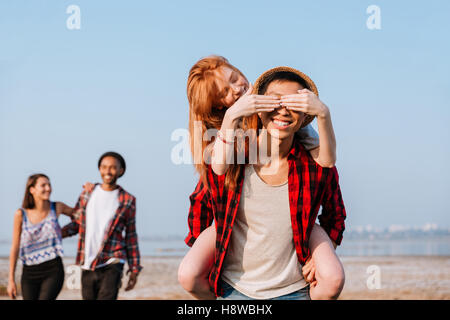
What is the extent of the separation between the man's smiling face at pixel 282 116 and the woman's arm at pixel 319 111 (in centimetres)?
10

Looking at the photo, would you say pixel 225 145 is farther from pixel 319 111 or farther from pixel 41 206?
pixel 41 206

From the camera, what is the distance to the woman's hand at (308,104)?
272cm

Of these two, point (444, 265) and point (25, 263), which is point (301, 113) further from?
point (444, 265)

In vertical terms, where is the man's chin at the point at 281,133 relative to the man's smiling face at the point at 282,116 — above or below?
below

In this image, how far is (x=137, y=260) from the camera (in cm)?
691

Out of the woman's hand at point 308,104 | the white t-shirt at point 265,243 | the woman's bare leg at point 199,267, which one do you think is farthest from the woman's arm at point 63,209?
the woman's hand at point 308,104

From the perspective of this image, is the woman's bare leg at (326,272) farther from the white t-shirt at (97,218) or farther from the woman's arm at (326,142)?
the white t-shirt at (97,218)

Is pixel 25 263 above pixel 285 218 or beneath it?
beneath

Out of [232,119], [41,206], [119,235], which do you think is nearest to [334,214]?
[232,119]

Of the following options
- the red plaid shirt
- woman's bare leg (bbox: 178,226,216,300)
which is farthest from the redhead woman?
the red plaid shirt

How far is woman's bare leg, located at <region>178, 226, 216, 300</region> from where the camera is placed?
3045mm

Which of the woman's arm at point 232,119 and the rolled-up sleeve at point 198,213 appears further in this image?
the rolled-up sleeve at point 198,213
